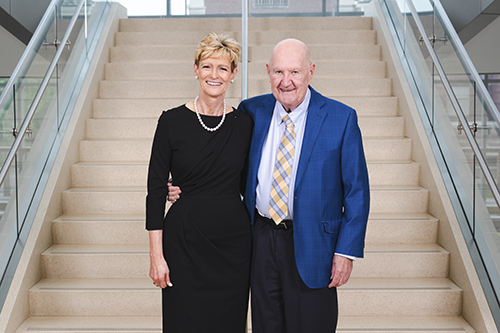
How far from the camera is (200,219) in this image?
2.04 m

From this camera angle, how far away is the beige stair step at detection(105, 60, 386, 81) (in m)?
5.10

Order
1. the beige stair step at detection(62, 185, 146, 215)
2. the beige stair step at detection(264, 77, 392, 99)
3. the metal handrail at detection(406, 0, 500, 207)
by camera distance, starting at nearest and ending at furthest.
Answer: the metal handrail at detection(406, 0, 500, 207) → the beige stair step at detection(62, 185, 146, 215) → the beige stair step at detection(264, 77, 392, 99)

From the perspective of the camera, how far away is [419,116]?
414 cm

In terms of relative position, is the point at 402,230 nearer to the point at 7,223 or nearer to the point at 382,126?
the point at 382,126

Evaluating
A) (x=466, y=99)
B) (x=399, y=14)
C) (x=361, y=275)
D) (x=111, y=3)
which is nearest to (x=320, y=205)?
(x=361, y=275)

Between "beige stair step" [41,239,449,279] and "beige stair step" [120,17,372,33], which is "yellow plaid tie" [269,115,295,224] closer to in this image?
"beige stair step" [41,239,449,279]

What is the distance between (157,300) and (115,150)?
5.26ft

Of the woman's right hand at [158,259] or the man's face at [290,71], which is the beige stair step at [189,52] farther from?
A: the woman's right hand at [158,259]

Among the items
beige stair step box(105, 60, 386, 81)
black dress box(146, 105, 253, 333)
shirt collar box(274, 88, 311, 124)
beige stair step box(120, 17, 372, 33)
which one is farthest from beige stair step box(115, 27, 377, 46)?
black dress box(146, 105, 253, 333)

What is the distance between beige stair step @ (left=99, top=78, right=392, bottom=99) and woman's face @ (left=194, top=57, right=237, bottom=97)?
113 inches

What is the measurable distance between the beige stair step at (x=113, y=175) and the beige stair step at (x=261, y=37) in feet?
6.79

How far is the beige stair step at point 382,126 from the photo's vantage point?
4.43m

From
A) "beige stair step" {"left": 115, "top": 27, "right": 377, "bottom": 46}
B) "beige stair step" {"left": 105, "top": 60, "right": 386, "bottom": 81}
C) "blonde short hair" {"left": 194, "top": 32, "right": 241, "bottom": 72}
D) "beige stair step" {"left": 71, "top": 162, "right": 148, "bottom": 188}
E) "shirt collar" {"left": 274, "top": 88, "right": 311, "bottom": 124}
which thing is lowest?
"beige stair step" {"left": 71, "top": 162, "right": 148, "bottom": 188}

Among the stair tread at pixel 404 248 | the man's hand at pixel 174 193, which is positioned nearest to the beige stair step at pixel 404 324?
the stair tread at pixel 404 248
